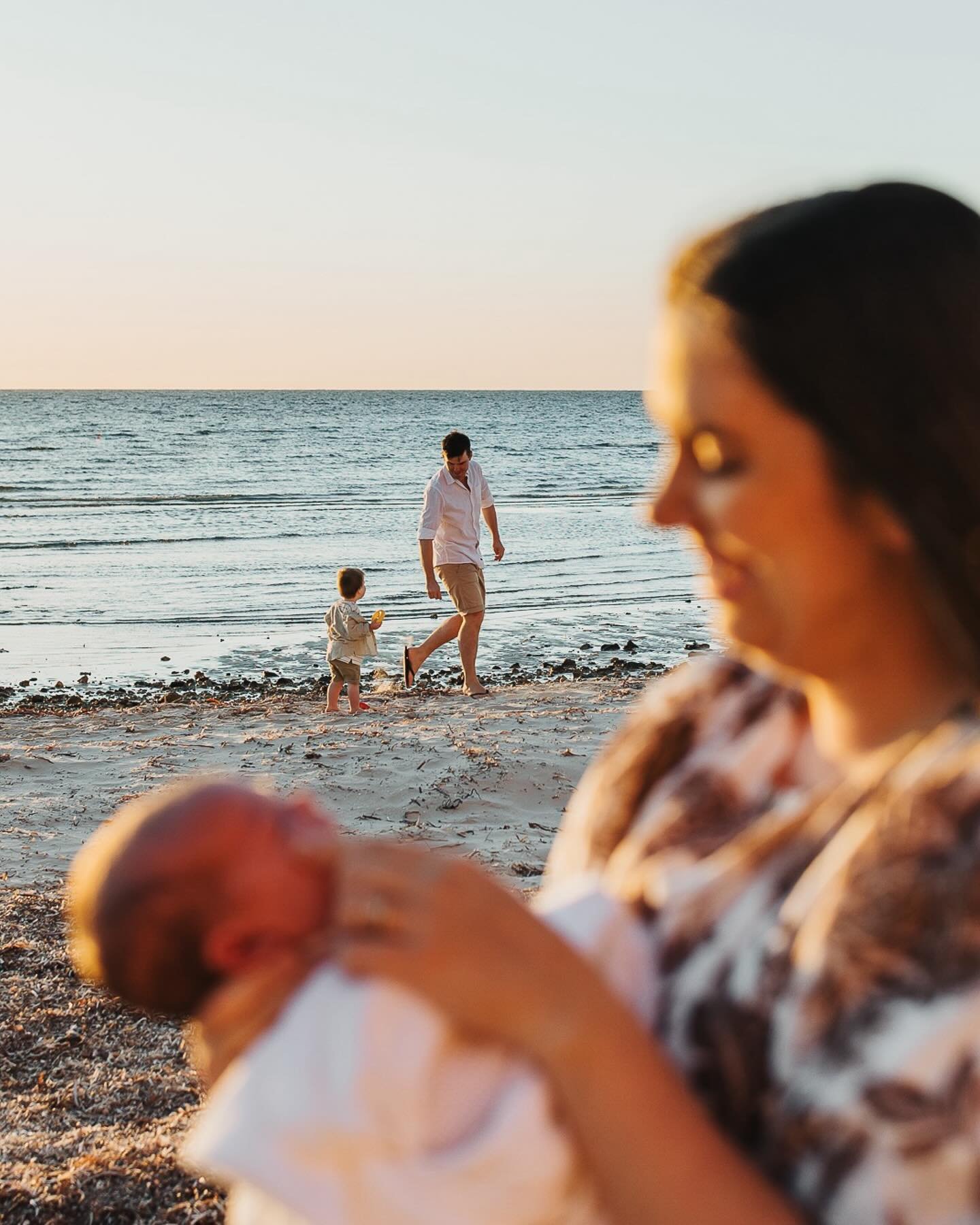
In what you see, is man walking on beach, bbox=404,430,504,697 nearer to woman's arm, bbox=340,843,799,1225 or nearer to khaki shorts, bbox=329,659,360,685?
khaki shorts, bbox=329,659,360,685

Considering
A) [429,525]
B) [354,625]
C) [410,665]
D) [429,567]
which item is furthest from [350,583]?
[410,665]

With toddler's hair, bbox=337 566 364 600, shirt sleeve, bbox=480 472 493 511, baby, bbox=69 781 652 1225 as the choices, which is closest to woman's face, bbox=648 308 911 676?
baby, bbox=69 781 652 1225

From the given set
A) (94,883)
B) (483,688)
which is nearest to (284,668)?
(483,688)

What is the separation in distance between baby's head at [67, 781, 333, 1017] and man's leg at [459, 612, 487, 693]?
8.43m

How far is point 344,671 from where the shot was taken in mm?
9195

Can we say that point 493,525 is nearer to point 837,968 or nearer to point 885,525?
point 885,525

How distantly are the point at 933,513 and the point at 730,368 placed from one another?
0.23 meters

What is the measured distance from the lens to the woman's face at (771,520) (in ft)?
3.80

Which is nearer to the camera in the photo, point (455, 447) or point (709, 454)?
point (709, 454)

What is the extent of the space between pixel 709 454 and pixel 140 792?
6046mm

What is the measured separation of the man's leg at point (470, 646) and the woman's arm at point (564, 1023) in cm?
875

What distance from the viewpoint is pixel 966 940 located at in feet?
3.26

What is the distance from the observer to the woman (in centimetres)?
102

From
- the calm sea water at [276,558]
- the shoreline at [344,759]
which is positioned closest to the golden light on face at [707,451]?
the shoreline at [344,759]
